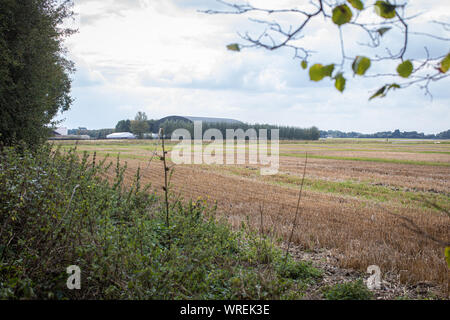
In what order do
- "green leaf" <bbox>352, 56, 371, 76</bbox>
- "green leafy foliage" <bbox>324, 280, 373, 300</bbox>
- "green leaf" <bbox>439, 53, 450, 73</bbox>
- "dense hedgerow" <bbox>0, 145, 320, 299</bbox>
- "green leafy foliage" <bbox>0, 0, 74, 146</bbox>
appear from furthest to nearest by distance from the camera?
"green leafy foliage" <bbox>0, 0, 74, 146</bbox>, "green leafy foliage" <bbox>324, 280, 373, 300</bbox>, "dense hedgerow" <bbox>0, 145, 320, 299</bbox>, "green leaf" <bbox>439, 53, 450, 73</bbox>, "green leaf" <bbox>352, 56, 371, 76</bbox>

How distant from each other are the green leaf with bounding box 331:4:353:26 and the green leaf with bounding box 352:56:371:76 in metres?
0.20

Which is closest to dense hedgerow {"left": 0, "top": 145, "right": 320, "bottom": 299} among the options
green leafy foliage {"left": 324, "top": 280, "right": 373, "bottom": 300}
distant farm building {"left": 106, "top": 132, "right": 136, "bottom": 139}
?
green leafy foliage {"left": 324, "top": 280, "right": 373, "bottom": 300}

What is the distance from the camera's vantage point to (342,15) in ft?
5.72

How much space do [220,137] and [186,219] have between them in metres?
90.8

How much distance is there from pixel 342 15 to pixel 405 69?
1.42 ft

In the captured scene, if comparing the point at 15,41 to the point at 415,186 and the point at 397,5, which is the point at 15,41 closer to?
the point at 397,5

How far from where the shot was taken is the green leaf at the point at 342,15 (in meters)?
1.73

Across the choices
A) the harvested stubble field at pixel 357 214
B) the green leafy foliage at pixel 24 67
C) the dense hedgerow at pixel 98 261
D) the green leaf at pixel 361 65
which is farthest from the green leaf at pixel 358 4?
the green leafy foliage at pixel 24 67

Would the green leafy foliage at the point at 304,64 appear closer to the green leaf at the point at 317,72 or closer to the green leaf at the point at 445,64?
the green leaf at the point at 317,72

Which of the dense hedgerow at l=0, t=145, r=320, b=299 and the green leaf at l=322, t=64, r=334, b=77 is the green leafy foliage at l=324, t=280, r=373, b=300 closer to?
the dense hedgerow at l=0, t=145, r=320, b=299

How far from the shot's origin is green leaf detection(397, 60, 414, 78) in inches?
69.7

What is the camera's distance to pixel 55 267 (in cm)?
375

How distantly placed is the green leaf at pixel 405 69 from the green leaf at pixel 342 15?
37 cm

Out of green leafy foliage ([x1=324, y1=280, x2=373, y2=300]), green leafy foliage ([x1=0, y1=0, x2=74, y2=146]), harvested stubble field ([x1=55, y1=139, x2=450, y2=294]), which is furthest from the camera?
green leafy foliage ([x1=0, y1=0, x2=74, y2=146])
